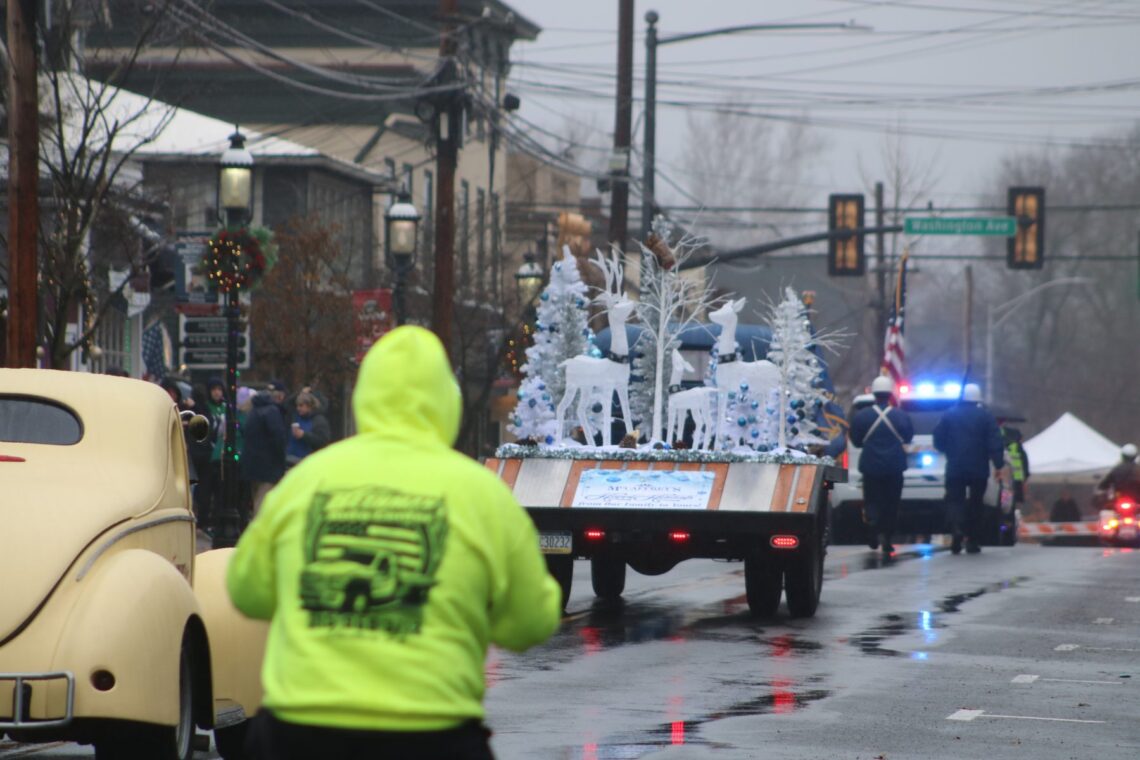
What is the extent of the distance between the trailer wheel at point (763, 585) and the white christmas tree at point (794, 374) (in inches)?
60.0

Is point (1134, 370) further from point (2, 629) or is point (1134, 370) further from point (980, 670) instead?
point (2, 629)

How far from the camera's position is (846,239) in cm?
3647

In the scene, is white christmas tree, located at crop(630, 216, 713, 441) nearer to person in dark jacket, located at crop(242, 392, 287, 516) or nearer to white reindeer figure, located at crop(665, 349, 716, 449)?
white reindeer figure, located at crop(665, 349, 716, 449)

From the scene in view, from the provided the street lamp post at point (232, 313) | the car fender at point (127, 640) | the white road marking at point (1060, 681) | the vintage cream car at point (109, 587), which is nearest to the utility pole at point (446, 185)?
the street lamp post at point (232, 313)

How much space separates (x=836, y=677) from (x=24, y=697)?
19.3 ft

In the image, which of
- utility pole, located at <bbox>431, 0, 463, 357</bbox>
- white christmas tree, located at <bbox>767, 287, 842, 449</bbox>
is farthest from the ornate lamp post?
white christmas tree, located at <bbox>767, 287, 842, 449</bbox>

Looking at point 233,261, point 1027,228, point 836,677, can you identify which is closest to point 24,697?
point 836,677

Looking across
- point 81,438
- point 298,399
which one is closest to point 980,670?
point 81,438

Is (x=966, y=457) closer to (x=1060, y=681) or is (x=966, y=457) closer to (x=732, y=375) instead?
(x=732, y=375)

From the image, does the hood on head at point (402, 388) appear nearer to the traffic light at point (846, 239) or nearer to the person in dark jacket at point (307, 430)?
the person in dark jacket at point (307, 430)

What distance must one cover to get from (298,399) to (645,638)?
36.2 feet

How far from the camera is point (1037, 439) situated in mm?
52938

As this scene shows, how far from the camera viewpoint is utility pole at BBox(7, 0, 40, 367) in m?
17.1

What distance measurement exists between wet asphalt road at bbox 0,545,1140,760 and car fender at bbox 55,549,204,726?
1.81 metres
